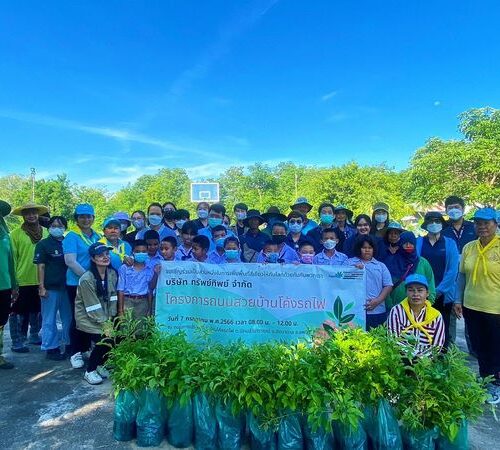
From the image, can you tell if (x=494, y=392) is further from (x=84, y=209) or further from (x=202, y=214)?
(x=84, y=209)

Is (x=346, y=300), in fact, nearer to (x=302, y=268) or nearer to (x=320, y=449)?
(x=302, y=268)

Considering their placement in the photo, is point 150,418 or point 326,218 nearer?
point 150,418

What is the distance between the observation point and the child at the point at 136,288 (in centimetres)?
457

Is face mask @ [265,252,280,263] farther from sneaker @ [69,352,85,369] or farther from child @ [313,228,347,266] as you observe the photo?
sneaker @ [69,352,85,369]

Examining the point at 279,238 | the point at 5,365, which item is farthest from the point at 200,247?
the point at 5,365

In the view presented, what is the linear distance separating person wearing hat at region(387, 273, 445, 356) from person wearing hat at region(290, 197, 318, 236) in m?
2.33

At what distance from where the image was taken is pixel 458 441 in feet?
9.46

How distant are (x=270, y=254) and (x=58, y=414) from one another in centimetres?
278

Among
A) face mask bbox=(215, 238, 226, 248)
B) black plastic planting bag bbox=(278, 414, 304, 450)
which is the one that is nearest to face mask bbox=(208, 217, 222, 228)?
face mask bbox=(215, 238, 226, 248)

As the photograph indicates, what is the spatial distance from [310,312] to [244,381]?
1230mm

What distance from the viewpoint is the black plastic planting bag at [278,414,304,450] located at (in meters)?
2.91

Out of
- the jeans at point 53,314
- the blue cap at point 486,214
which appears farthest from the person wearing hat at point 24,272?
the blue cap at point 486,214

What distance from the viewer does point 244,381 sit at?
2.86 metres

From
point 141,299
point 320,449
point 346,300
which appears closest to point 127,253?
point 141,299
